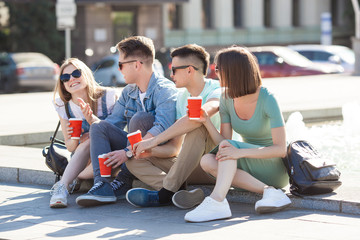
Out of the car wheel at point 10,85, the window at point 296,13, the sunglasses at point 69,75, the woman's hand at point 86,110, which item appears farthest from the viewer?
the window at point 296,13

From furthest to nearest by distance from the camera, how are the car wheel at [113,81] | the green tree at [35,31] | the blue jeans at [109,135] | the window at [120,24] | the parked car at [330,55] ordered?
the window at [120,24] < the green tree at [35,31] < the car wheel at [113,81] < the parked car at [330,55] < the blue jeans at [109,135]

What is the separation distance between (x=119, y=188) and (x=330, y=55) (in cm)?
2103

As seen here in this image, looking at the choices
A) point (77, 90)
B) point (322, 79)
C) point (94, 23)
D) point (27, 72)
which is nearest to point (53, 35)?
point (94, 23)

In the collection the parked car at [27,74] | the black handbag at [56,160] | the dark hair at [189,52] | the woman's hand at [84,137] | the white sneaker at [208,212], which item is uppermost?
the dark hair at [189,52]

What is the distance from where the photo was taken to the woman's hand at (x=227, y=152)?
5594 mm

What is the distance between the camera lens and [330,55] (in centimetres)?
2661

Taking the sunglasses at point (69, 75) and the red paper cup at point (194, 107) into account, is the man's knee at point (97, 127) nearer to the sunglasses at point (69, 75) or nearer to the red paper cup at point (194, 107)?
the sunglasses at point (69, 75)

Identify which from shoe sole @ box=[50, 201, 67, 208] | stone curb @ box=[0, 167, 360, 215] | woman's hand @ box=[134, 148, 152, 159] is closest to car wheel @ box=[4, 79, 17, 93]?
stone curb @ box=[0, 167, 360, 215]

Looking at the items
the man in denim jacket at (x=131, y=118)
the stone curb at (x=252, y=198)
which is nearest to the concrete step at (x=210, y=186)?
the stone curb at (x=252, y=198)

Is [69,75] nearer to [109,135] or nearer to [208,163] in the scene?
[109,135]

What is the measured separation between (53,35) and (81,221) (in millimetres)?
28923

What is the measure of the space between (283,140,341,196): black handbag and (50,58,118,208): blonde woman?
1.74 m

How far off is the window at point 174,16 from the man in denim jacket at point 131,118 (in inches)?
1336

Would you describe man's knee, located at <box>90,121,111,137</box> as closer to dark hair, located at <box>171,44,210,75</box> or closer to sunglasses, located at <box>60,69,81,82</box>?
sunglasses, located at <box>60,69,81,82</box>
